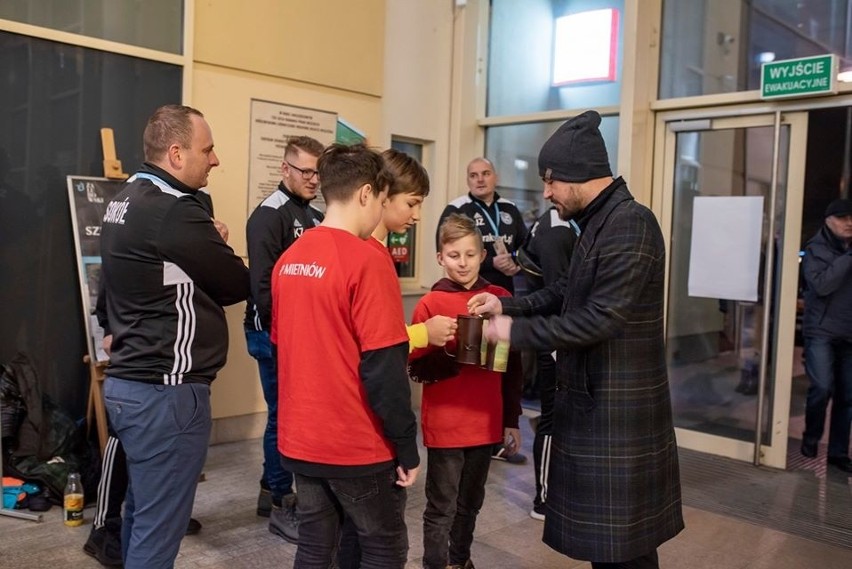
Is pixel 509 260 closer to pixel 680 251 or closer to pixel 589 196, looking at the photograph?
pixel 680 251

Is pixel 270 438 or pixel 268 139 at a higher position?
pixel 268 139

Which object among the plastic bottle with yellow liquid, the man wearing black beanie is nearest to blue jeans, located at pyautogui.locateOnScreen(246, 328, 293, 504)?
the plastic bottle with yellow liquid

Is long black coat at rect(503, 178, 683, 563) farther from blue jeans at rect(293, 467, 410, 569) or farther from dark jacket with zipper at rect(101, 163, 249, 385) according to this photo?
dark jacket with zipper at rect(101, 163, 249, 385)

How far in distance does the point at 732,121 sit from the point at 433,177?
246cm

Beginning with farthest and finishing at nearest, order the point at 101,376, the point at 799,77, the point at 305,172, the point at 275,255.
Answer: the point at 799,77
the point at 101,376
the point at 305,172
the point at 275,255

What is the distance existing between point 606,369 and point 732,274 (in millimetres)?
3407

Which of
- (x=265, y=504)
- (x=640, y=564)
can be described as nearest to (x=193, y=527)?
(x=265, y=504)

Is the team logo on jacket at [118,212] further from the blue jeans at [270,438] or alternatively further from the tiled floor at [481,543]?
the tiled floor at [481,543]

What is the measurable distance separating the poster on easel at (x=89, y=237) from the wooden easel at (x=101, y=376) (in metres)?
0.07

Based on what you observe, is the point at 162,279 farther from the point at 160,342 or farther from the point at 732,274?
the point at 732,274

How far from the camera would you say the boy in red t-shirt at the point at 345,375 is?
6.82 feet

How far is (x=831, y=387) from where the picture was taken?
5258mm

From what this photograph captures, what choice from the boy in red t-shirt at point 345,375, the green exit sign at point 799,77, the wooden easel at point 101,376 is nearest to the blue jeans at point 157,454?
the boy in red t-shirt at point 345,375

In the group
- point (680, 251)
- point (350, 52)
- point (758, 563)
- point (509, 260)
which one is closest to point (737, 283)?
point (680, 251)
